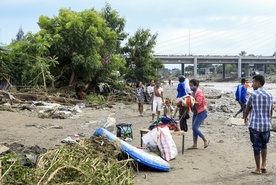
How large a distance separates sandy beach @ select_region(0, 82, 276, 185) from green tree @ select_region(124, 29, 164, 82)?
13.3 metres

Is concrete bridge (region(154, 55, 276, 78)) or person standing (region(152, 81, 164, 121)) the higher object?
concrete bridge (region(154, 55, 276, 78))

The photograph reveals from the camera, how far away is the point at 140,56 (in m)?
30.2

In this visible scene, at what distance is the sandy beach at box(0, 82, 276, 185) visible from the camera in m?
6.77

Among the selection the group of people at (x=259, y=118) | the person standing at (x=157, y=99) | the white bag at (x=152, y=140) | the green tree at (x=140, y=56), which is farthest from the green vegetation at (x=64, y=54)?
the group of people at (x=259, y=118)

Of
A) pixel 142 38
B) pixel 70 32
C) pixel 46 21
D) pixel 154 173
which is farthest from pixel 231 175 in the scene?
pixel 142 38

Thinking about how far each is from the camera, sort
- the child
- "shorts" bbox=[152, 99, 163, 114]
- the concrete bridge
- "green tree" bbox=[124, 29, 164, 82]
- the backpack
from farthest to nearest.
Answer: the concrete bridge < "green tree" bbox=[124, 29, 164, 82] < the child < "shorts" bbox=[152, 99, 163, 114] < the backpack

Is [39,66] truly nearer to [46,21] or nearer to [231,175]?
[46,21]

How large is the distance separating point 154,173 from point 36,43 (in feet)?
51.2

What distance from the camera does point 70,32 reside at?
22172 mm

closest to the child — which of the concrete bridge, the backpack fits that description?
the backpack

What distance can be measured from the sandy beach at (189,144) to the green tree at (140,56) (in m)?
13.3

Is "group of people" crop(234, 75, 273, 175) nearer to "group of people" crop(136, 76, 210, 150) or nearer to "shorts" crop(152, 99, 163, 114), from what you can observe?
"group of people" crop(136, 76, 210, 150)

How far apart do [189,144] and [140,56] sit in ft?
68.0

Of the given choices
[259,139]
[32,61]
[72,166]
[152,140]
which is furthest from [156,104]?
[32,61]
